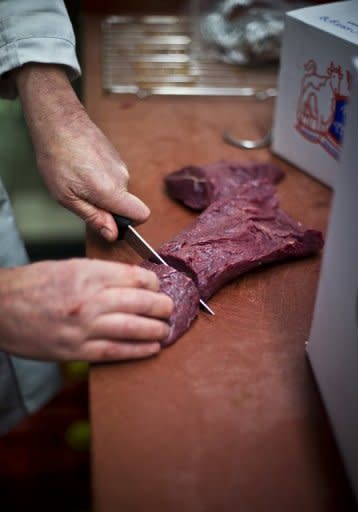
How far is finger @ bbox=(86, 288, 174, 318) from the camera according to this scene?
2.77 feet

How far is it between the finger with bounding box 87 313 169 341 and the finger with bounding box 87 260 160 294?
0.14ft

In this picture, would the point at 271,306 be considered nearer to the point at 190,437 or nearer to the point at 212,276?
the point at 212,276

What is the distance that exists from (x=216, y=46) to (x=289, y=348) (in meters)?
1.26

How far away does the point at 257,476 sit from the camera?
31.3 inches

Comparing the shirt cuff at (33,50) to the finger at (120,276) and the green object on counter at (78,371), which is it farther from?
the green object on counter at (78,371)

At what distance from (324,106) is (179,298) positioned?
61 centimetres

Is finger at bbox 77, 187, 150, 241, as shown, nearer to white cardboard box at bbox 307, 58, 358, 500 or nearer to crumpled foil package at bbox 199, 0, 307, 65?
white cardboard box at bbox 307, 58, 358, 500

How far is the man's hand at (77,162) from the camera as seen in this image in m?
1.09

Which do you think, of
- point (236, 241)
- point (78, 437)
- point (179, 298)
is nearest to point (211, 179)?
point (236, 241)

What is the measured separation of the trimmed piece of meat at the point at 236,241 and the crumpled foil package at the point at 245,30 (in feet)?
2.54

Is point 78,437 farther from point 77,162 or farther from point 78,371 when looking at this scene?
point 77,162

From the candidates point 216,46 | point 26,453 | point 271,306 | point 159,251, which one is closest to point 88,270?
point 159,251

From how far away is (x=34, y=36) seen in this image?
3.99 ft

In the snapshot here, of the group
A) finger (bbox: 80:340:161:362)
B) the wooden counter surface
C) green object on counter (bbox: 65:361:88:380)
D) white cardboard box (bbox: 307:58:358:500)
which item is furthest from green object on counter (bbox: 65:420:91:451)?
white cardboard box (bbox: 307:58:358:500)
